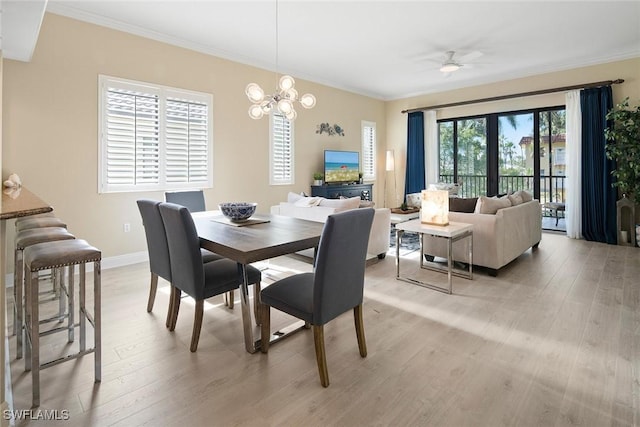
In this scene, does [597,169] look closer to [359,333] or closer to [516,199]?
[516,199]

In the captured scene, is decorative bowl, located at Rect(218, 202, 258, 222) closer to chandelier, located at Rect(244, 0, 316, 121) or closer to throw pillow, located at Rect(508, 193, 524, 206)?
chandelier, located at Rect(244, 0, 316, 121)

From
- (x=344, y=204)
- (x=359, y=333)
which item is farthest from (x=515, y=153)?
(x=359, y=333)

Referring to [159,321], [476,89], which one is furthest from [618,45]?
[159,321]

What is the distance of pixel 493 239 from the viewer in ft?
12.4

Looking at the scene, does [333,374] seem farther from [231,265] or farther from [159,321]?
[159,321]

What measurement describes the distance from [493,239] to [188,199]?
333 cm

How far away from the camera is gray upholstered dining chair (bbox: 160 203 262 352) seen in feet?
7.16

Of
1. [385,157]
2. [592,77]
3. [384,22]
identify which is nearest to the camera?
[384,22]

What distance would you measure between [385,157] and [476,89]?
246 centimetres

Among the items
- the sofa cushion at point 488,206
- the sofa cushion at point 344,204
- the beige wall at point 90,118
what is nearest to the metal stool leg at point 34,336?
the beige wall at point 90,118

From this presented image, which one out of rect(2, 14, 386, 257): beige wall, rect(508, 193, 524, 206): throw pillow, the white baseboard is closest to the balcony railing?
rect(508, 193, 524, 206): throw pillow

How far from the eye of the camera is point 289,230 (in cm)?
258

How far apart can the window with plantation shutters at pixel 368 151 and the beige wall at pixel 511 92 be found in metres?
0.59

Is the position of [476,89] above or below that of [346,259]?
above
